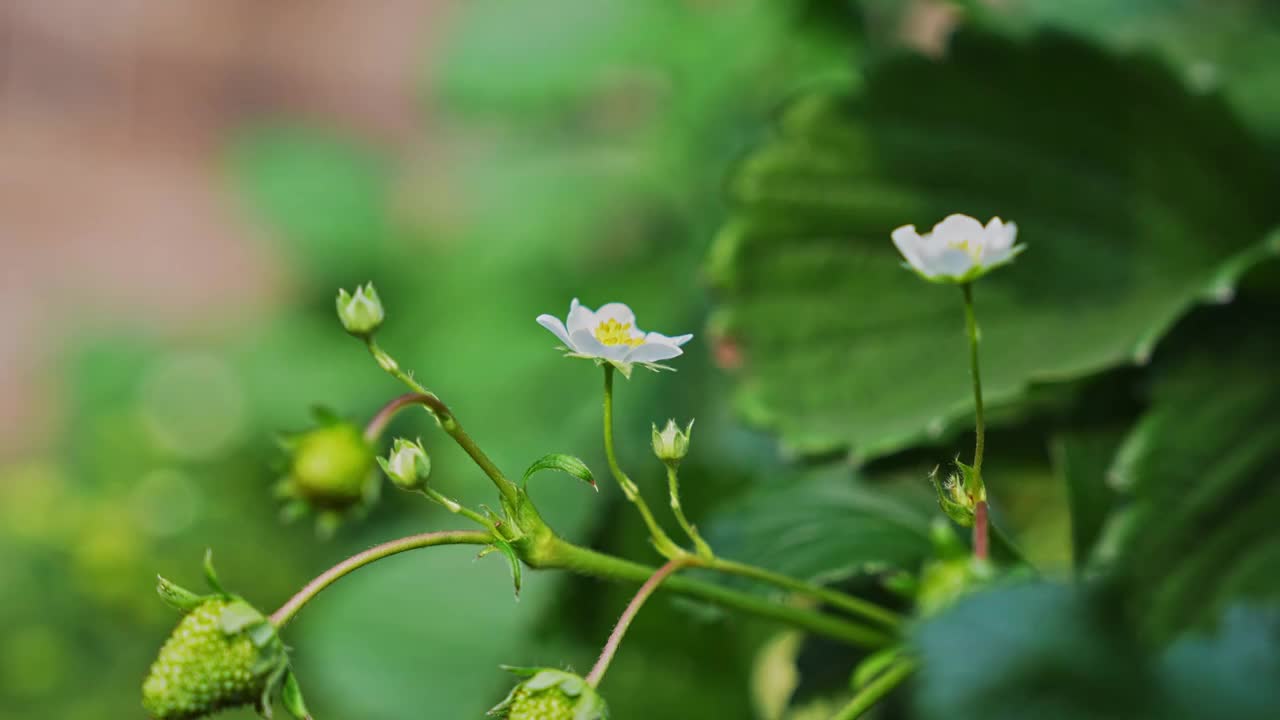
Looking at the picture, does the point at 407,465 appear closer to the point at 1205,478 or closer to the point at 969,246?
the point at 969,246

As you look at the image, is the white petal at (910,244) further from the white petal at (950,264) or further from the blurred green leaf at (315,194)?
the blurred green leaf at (315,194)

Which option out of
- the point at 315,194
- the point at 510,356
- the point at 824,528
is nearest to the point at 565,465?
the point at 824,528

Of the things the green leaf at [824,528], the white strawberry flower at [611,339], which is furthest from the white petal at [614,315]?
the green leaf at [824,528]

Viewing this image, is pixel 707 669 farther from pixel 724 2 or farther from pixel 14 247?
pixel 14 247

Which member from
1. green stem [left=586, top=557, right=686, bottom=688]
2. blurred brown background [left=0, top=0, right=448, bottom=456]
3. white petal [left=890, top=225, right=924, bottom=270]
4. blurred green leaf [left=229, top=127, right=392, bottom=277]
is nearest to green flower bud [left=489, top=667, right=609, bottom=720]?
green stem [left=586, top=557, right=686, bottom=688]

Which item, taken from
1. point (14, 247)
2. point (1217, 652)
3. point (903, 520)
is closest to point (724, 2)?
point (903, 520)

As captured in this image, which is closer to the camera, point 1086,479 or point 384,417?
point 384,417
